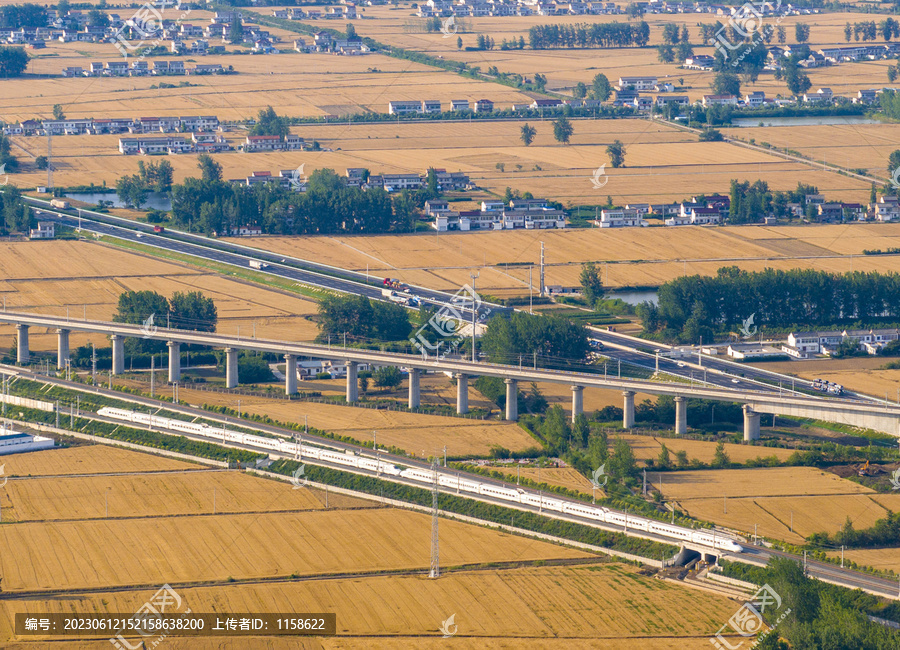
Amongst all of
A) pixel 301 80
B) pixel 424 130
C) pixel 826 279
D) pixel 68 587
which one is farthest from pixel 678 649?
pixel 301 80

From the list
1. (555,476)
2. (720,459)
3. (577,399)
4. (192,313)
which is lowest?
(555,476)

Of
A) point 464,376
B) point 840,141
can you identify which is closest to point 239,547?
point 464,376

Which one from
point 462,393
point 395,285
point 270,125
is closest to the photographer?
point 462,393

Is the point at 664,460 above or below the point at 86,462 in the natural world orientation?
above

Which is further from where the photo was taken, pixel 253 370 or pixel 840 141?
pixel 840 141

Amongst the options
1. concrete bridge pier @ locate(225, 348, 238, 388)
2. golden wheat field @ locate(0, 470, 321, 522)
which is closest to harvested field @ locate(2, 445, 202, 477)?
golden wheat field @ locate(0, 470, 321, 522)

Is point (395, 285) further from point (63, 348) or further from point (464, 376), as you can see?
point (464, 376)

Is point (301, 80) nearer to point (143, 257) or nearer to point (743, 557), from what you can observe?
point (143, 257)
